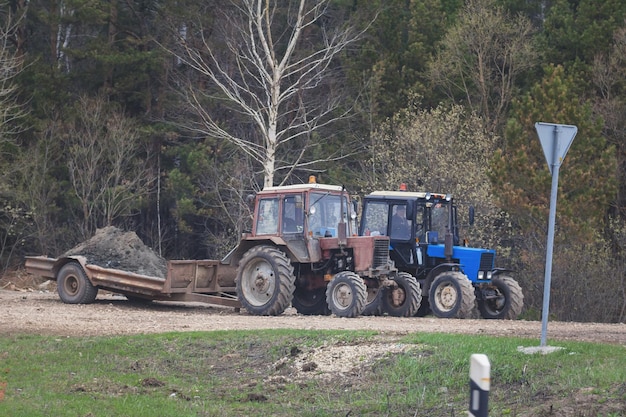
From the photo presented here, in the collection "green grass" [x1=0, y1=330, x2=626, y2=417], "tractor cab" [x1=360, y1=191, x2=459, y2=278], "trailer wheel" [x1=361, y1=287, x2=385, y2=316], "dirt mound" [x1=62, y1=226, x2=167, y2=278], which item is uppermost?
"tractor cab" [x1=360, y1=191, x2=459, y2=278]

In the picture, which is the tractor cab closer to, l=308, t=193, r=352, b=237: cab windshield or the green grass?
l=308, t=193, r=352, b=237: cab windshield

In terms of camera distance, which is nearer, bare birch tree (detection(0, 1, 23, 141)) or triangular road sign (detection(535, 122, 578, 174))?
triangular road sign (detection(535, 122, 578, 174))

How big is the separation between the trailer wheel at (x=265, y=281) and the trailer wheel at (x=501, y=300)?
4828mm

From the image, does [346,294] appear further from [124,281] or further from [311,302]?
[124,281]

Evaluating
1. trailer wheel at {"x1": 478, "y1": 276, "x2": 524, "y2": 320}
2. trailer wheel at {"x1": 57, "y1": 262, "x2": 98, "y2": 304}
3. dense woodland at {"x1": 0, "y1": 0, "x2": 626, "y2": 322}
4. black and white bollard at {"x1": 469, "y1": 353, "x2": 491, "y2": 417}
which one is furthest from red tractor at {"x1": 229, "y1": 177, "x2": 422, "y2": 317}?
black and white bollard at {"x1": 469, "y1": 353, "x2": 491, "y2": 417}

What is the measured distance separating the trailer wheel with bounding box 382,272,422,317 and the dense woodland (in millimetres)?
10273

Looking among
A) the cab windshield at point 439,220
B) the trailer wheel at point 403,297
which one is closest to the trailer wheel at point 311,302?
the trailer wheel at point 403,297

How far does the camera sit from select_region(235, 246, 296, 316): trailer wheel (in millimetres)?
21219

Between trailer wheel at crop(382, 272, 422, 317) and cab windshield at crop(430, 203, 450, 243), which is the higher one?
cab windshield at crop(430, 203, 450, 243)

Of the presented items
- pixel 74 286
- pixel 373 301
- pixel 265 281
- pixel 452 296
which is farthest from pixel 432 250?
pixel 74 286

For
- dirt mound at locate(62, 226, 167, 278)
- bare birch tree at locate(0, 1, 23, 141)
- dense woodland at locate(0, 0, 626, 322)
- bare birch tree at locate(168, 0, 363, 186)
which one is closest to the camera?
dirt mound at locate(62, 226, 167, 278)

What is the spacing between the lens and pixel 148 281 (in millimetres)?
22375

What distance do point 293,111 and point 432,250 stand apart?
19102mm

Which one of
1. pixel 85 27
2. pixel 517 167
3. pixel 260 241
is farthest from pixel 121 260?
pixel 85 27
